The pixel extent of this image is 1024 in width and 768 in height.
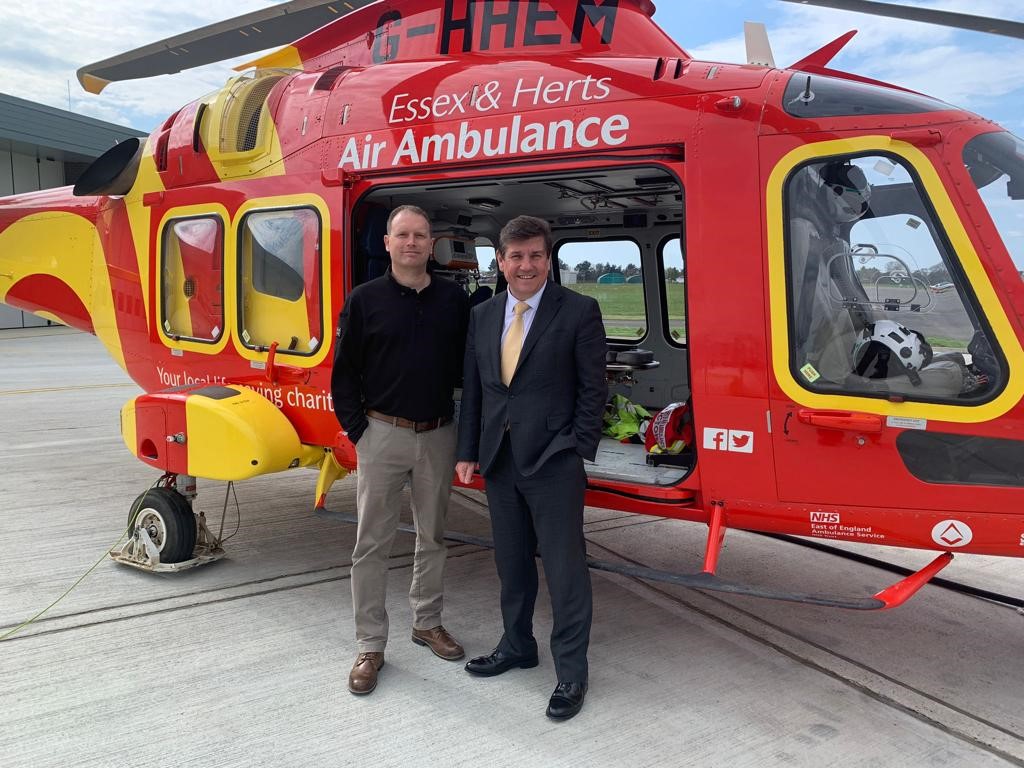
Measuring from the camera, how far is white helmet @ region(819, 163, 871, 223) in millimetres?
3127

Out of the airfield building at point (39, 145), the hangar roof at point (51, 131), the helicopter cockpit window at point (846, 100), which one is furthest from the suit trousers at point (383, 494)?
the hangar roof at point (51, 131)

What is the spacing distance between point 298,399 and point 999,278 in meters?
3.46

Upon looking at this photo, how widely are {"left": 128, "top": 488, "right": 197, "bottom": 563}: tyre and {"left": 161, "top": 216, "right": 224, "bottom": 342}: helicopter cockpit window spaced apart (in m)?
1.02

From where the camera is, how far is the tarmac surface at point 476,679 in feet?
9.63

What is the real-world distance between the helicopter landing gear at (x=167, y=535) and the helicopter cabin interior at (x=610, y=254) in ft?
5.85

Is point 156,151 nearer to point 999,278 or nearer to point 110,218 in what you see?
point 110,218

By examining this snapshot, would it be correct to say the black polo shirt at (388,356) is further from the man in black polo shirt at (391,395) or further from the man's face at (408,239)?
the man's face at (408,239)

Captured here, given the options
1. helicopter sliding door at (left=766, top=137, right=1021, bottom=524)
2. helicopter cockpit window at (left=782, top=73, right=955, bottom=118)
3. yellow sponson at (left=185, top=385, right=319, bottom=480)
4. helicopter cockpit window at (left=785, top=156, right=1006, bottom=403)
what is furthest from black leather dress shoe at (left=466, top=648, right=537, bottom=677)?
helicopter cockpit window at (left=782, top=73, right=955, bottom=118)

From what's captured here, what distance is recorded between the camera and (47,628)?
3.87 meters

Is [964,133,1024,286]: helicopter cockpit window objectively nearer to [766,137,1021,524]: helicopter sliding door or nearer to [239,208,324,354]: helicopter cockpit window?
[766,137,1021,524]: helicopter sliding door

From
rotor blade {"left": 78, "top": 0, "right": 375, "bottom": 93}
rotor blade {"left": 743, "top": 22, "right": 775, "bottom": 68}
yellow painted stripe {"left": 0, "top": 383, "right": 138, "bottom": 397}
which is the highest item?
rotor blade {"left": 78, "top": 0, "right": 375, "bottom": 93}

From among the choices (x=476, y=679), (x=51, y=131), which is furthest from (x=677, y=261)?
(x=51, y=131)

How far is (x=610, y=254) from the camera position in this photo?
6.80m

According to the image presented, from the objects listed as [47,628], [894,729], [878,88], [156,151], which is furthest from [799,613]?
[156,151]
